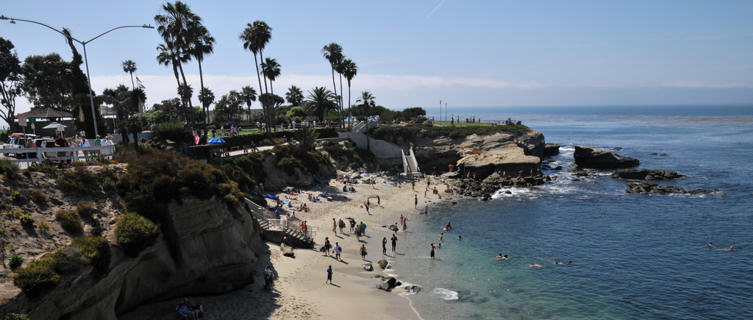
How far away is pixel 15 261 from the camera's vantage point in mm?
13680

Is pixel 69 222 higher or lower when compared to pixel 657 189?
higher

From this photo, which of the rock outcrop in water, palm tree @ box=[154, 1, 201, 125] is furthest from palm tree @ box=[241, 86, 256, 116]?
the rock outcrop in water

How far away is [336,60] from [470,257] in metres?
50.8

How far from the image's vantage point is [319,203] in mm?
41625

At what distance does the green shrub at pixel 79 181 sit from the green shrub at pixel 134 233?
261cm

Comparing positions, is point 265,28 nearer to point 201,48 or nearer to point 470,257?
point 201,48

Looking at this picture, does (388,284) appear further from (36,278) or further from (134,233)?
(36,278)

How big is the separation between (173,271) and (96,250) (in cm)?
449

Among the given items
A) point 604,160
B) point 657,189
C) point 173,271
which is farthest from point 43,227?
point 604,160

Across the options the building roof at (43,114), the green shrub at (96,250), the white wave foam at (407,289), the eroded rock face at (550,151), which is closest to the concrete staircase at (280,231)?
the white wave foam at (407,289)

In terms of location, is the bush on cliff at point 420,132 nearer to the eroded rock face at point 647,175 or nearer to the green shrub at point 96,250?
the eroded rock face at point 647,175

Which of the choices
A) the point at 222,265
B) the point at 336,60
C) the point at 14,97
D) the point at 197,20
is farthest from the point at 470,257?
the point at 14,97

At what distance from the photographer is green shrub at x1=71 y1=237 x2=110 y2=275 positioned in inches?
600

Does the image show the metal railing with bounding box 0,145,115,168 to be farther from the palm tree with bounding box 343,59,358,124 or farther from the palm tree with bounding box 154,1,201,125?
the palm tree with bounding box 343,59,358,124
